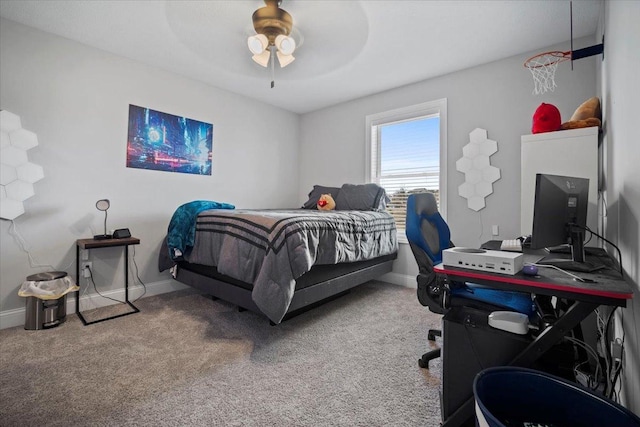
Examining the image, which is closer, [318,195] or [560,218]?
[560,218]

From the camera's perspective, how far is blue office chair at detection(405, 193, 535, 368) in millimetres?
1438

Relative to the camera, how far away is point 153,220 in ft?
10.2

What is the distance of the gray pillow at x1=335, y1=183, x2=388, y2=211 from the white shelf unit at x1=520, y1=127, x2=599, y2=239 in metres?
1.54

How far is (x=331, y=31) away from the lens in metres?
2.43

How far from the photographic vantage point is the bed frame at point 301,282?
216 centimetres

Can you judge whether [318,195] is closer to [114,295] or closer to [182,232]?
[182,232]

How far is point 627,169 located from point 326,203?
2720 mm

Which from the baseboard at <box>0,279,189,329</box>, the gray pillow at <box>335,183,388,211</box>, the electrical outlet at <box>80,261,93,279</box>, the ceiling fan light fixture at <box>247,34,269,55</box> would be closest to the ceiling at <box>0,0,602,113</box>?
the ceiling fan light fixture at <box>247,34,269,55</box>

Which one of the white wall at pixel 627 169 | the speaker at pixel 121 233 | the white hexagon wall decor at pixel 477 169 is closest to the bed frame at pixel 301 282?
the speaker at pixel 121 233

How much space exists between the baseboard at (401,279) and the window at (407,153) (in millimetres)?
488

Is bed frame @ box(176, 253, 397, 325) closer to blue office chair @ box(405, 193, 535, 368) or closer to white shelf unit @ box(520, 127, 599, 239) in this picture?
blue office chair @ box(405, 193, 535, 368)

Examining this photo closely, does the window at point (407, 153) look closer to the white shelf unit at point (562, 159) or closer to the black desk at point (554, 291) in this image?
the white shelf unit at point (562, 159)

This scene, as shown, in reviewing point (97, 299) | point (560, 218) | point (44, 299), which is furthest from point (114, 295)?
point (560, 218)

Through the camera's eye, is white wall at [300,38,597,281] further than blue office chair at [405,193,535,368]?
Yes
